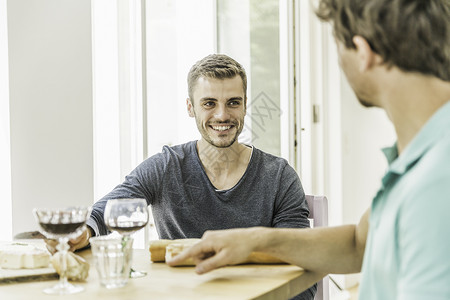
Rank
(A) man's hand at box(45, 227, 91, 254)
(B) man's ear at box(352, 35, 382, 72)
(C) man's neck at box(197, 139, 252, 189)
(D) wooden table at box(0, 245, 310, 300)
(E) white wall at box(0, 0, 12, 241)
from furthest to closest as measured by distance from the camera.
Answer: (E) white wall at box(0, 0, 12, 241) → (C) man's neck at box(197, 139, 252, 189) → (A) man's hand at box(45, 227, 91, 254) → (D) wooden table at box(0, 245, 310, 300) → (B) man's ear at box(352, 35, 382, 72)

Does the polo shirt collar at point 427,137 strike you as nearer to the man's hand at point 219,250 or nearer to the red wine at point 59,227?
the man's hand at point 219,250

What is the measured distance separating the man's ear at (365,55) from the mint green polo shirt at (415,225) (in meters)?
0.16

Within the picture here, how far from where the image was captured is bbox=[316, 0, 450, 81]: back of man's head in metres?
0.92

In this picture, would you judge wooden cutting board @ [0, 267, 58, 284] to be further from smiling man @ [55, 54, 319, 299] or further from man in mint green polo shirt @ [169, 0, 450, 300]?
man in mint green polo shirt @ [169, 0, 450, 300]

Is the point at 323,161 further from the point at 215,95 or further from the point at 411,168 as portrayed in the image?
the point at 411,168

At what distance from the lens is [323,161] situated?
12.9 feet

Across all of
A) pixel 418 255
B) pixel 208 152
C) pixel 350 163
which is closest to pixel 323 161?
pixel 350 163

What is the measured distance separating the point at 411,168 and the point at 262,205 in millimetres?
994

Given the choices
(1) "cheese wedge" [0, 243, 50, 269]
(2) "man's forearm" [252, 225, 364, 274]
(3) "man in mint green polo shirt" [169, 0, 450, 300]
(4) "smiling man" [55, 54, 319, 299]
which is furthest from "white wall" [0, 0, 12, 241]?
(3) "man in mint green polo shirt" [169, 0, 450, 300]

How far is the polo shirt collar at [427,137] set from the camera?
83cm

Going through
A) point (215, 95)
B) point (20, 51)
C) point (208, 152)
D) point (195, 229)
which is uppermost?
point (20, 51)

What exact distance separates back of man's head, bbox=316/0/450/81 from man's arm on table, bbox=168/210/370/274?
0.43 metres

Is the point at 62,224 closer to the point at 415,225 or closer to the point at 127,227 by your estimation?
the point at 127,227

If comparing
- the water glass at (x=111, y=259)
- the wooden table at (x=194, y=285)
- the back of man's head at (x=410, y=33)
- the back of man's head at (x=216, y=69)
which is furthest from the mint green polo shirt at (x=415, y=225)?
the back of man's head at (x=216, y=69)
